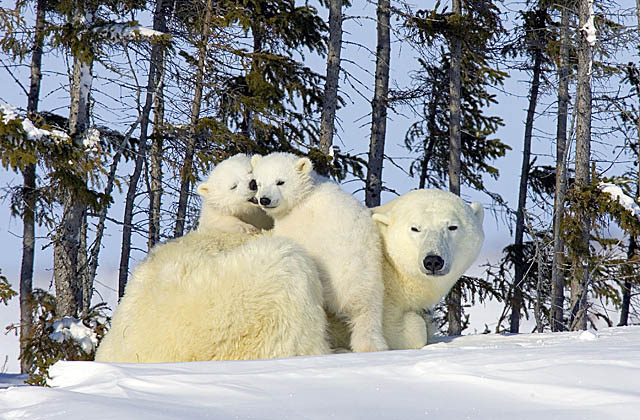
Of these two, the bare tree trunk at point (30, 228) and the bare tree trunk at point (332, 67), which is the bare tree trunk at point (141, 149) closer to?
the bare tree trunk at point (30, 228)

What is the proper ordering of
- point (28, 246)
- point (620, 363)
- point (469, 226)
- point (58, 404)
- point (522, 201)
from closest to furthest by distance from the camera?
point (58, 404) → point (620, 363) → point (469, 226) → point (28, 246) → point (522, 201)

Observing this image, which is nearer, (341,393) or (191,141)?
(341,393)

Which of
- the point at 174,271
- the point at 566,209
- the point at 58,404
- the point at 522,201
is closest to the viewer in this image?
the point at 58,404

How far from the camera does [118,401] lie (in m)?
2.60

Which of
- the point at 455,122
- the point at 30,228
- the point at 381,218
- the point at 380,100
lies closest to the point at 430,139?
the point at 455,122

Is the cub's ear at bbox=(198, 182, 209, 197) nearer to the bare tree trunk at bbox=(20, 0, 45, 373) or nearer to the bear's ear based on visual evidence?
the bear's ear

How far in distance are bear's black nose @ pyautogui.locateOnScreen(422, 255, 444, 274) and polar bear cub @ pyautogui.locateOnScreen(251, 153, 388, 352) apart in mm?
307

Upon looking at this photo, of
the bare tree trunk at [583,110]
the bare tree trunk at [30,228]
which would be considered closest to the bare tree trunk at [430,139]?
the bare tree trunk at [583,110]

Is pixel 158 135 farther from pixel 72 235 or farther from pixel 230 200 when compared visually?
pixel 230 200

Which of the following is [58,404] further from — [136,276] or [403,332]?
[403,332]

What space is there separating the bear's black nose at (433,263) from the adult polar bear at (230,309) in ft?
2.16

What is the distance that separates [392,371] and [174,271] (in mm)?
1844

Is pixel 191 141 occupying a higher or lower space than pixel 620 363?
higher

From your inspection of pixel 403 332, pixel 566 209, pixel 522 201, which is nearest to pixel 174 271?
pixel 403 332
